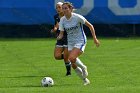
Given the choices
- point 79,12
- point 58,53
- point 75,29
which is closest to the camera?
point 75,29

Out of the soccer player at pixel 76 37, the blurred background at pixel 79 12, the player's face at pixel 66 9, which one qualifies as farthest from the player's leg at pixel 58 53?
the blurred background at pixel 79 12

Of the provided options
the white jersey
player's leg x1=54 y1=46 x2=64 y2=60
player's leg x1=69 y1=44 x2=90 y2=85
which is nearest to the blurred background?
player's leg x1=54 y1=46 x2=64 y2=60

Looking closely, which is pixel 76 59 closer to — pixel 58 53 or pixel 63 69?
pixel 58 53

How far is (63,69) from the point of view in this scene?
18953 mm

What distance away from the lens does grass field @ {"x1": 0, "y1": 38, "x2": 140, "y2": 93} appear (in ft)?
43.8

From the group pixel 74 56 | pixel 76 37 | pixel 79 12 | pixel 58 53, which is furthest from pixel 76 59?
pixel 79 12

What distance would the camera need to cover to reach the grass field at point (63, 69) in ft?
43.8

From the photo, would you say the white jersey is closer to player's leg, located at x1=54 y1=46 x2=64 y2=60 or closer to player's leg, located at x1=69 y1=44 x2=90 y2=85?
player's leg, located at x1=69 y1=44 x2=90 y2=85

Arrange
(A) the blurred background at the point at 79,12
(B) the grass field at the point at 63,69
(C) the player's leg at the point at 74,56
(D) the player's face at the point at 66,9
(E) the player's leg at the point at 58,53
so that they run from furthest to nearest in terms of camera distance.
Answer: (A) the blurred background at the point at 79,12 < (E) the player's leg at the point at 58,53 < (C) the player's leg at the point at 74,56 < (D) the player's face at the point at 66,9 < (B) the grass field at the point at 63,69

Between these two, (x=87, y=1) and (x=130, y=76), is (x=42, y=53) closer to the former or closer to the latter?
(x=130, y=76)

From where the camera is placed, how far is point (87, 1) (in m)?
36.9

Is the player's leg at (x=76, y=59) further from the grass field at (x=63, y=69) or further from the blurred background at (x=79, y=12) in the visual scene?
the blurred background at (x=79, y=12)

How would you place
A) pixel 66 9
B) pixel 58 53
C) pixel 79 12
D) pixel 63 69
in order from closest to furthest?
pixel 66 9, pixel 58 53, pixel 63 69, pixel 79 12

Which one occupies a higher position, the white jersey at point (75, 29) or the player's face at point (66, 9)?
the player's face at point (66, 9)
